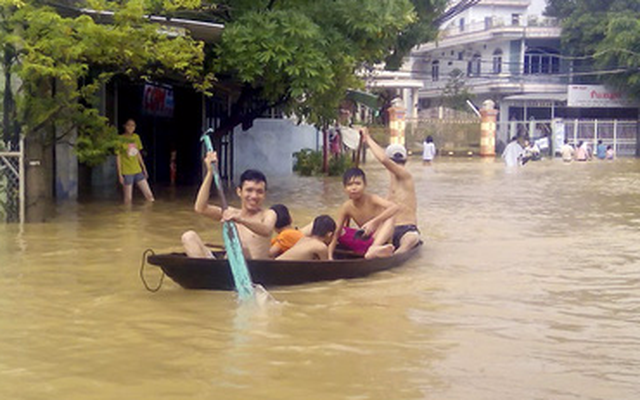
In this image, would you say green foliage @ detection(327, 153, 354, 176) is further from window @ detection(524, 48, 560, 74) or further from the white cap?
window @ detection(524, 48, 560, 74)

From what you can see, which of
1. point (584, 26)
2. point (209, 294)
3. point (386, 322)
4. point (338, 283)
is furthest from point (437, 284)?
point (584, 26)

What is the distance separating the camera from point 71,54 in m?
10.5

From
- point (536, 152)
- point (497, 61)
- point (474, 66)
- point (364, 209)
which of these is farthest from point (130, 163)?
point (474, 66)

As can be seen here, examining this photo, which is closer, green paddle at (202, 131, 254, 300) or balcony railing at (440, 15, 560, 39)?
green paddle at (202, 131, 254, 300)

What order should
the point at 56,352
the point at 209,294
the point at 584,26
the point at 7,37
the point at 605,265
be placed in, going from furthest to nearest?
the point at 584,26
the point at 7,37
the point at 605,265
the point at 209,294
the point at 56,352

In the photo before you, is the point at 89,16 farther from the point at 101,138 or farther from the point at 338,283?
the point at 338,283

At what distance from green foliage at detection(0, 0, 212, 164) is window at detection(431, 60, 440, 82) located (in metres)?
42.5

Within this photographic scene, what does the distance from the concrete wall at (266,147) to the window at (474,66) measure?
26.9m

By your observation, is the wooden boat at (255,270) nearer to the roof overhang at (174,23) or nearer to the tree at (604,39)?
the roof overhang at (174,23)

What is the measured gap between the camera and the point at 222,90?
1848 centimetres

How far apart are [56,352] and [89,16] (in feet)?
22.2

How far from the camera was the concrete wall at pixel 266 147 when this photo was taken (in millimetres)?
23625

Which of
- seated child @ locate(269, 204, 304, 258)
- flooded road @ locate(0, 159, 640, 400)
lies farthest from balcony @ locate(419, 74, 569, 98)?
seated child @ locate(269, 204, 304, 258)

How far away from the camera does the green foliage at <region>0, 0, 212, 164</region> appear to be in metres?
10.6
